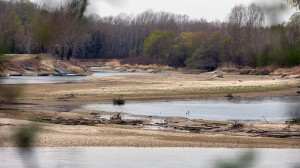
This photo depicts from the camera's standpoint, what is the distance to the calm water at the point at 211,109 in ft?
89.8

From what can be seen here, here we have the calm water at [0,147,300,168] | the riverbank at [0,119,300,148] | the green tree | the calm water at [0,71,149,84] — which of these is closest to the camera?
the calm water at [0,71,149,84]

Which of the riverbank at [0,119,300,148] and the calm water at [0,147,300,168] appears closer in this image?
the calm water at [0,147,300,168]

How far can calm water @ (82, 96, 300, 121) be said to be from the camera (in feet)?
89.8

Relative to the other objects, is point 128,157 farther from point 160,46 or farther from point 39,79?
point 160,46

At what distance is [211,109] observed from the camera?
103 ft

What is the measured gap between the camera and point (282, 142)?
17.9 m

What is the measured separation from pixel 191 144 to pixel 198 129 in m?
4.67

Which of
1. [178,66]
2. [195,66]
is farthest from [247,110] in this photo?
[178,66]

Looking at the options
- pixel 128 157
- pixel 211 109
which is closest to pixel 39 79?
pixel 211 109

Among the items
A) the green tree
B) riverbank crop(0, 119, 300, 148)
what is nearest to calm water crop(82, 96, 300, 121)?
riverbank crop(0, 119, 300, 148)

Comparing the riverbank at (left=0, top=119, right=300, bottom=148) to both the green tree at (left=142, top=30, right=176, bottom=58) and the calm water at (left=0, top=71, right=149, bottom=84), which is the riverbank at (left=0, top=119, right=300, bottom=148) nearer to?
the calm water at (left=0, top=71, right=149, bottom=84)

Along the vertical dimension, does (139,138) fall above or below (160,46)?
below

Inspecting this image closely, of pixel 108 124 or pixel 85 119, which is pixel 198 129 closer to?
pixel 108 124

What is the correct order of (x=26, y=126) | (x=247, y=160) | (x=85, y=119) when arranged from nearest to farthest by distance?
1. (x=247, y=160)
2. (x=26, y=126)
3. (x=85, y=119)
